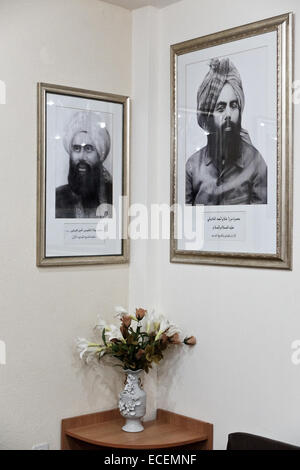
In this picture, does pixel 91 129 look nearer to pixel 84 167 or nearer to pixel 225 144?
pixel 84 167

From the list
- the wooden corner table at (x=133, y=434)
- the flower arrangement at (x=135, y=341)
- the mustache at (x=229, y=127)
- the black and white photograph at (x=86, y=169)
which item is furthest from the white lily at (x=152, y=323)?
the mustache at (x=229, y=127)

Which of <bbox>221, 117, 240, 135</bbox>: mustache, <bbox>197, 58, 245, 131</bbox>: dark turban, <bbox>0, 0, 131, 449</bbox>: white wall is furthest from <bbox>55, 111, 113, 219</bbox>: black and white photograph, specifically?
<bbox>221, 117, 240, 135</bbox>: mustache

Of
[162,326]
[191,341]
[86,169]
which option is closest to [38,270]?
[86,169]

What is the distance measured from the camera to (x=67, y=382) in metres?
2.94

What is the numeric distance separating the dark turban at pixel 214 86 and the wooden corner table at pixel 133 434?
136cm

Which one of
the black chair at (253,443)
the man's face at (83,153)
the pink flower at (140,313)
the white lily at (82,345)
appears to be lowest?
the black chair at (253,443)

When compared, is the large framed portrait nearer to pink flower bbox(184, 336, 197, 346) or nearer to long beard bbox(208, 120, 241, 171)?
long beard bbox(208, 120, 241, 171)

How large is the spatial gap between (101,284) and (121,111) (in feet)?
2.74

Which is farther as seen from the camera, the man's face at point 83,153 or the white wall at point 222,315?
the man's face at point 83,153

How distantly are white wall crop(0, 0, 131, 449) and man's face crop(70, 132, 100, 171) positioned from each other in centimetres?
21

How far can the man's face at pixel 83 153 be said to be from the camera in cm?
297

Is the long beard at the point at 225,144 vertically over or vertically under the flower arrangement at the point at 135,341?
over

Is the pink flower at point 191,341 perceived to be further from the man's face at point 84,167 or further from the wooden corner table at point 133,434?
the man's face at point 84,167
